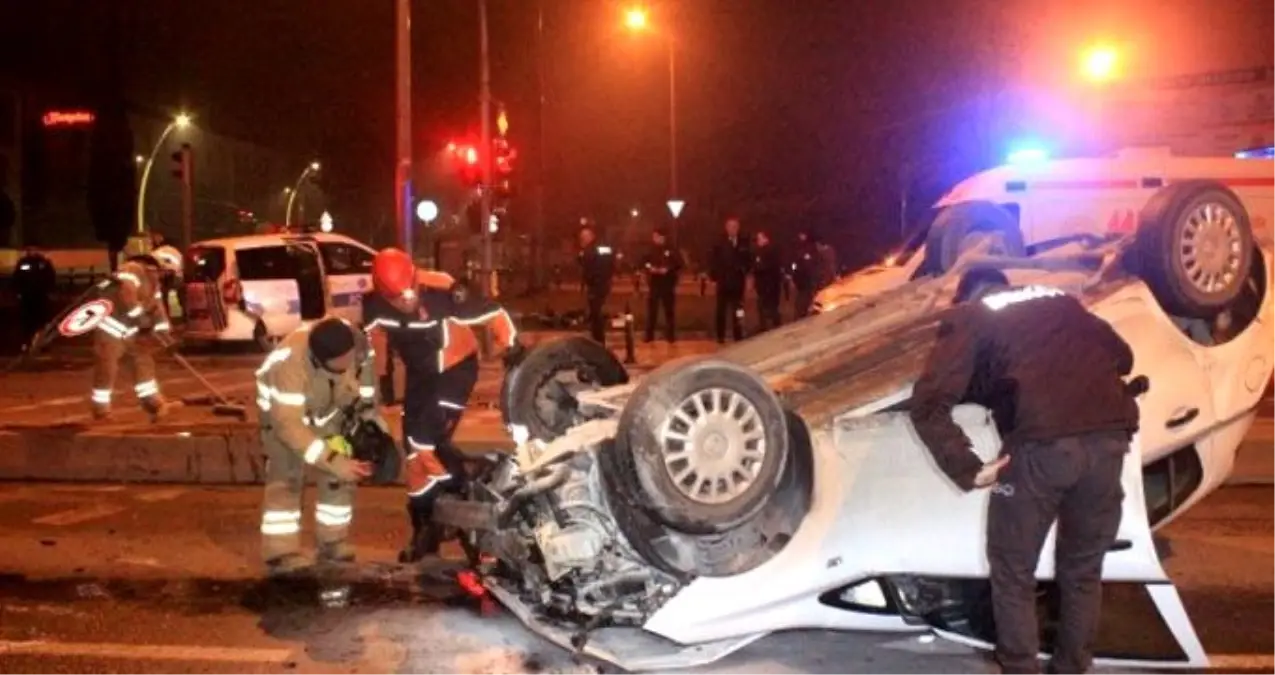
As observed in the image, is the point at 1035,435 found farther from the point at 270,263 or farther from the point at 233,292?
the point at 270,263

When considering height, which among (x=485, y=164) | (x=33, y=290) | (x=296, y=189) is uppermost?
(x=296, y=189)

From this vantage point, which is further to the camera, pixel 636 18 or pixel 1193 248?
pixel 636 18

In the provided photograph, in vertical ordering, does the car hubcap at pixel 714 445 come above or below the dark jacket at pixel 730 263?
below

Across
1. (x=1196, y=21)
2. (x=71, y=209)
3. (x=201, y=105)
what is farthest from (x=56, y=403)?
(x=201, y=105)

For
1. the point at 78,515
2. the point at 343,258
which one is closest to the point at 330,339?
the point at 78,515

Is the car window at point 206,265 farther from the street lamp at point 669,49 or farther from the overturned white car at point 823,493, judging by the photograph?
the overturned white car at point 823,493

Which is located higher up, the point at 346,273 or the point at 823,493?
the point at 346,273

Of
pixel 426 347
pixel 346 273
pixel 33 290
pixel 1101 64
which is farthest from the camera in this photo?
pixel 33 290

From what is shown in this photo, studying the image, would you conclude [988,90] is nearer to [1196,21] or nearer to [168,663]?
[1196,21]

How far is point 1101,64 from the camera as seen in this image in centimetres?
1703

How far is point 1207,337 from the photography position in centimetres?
539

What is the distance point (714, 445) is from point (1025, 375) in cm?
106

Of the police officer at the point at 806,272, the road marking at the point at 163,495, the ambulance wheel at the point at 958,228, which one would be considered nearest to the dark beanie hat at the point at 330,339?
the road marking at the point at 163,495

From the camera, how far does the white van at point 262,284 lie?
60.8 feet
